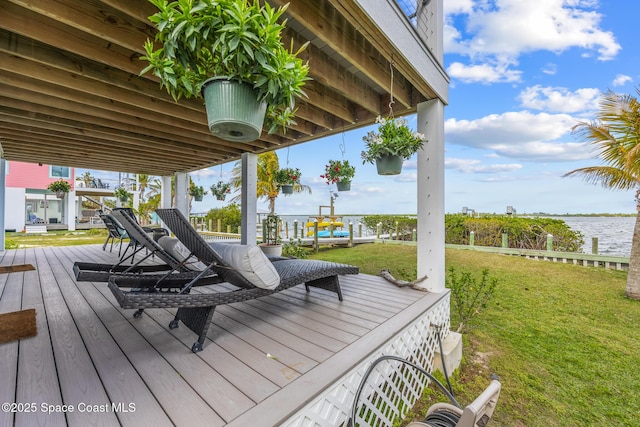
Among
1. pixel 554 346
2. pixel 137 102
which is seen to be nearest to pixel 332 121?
pixel 137 102

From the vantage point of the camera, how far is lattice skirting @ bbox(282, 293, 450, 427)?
1509mm

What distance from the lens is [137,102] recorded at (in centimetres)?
343

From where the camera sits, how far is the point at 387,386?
216 centimetres

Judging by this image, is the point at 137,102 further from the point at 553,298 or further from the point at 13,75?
the point at 553,298

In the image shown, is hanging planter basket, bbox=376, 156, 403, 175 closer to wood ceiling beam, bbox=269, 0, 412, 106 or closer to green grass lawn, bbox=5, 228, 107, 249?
wood ceiling beam, bbox=269, 0, 412, 106

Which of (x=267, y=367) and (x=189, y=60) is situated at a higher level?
(x=189, y=60)

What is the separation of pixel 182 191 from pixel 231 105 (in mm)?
8159

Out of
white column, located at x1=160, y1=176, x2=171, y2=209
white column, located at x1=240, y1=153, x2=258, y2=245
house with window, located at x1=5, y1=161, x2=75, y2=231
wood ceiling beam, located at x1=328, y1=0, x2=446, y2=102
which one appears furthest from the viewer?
house with window, located at x1=5, y1=161, x2=75, y2=231

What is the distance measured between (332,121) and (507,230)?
7.96 metres

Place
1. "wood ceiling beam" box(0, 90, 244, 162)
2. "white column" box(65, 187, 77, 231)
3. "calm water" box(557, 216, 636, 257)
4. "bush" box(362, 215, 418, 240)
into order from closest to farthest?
"wood ceiling beam" box(0, 90, 244, 162)
"calm water" box(557, 216, 636, 257)
"bush" box(362, 215, 418, 240)
"white column" box(65, 187, 77, 231)

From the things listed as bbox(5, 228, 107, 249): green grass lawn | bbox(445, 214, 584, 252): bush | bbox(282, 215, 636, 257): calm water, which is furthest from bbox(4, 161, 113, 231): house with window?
bbox(282, 215, 636, 257): calm water

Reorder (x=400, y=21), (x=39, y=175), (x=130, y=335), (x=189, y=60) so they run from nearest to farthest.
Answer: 1. (x=189, y=60)
2. (x=130, y=335)
3. (x=400, y=21)
4. (x=39, y=175)

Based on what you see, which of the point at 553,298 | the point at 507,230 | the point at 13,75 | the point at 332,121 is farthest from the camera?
the point at 507,230

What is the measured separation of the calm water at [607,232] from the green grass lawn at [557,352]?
55.1 inches
